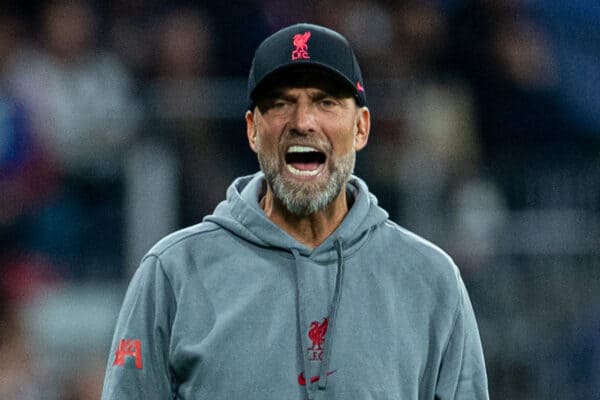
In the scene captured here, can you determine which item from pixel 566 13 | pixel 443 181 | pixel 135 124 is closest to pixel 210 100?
pixel 135 124

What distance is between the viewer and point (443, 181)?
21.3 feet

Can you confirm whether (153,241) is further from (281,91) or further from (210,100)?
(281,91)

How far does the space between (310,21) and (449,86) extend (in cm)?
101

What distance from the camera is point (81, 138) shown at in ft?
21.0

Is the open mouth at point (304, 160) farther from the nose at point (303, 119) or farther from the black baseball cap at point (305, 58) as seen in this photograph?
the black baseball cap at point (305, 58)

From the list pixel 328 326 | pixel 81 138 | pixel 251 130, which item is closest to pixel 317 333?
pixel 328 326

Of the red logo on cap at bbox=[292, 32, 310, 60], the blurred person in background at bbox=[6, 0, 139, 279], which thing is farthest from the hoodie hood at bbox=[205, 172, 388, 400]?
the blurred person in background at bbox=[6, 0, 139, 279]

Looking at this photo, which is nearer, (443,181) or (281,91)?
(281,91)

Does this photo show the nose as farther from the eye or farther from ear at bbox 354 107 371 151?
ear at bbox 354 107 371 151

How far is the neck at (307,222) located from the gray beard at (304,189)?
0.04 metres

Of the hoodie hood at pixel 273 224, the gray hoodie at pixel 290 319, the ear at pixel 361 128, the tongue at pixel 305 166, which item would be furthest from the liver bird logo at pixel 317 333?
the ear at pixel 361 128

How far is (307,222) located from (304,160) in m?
0.18

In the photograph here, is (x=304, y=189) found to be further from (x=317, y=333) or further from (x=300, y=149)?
(x=317, y=333)

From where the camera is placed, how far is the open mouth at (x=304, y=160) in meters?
3.24
